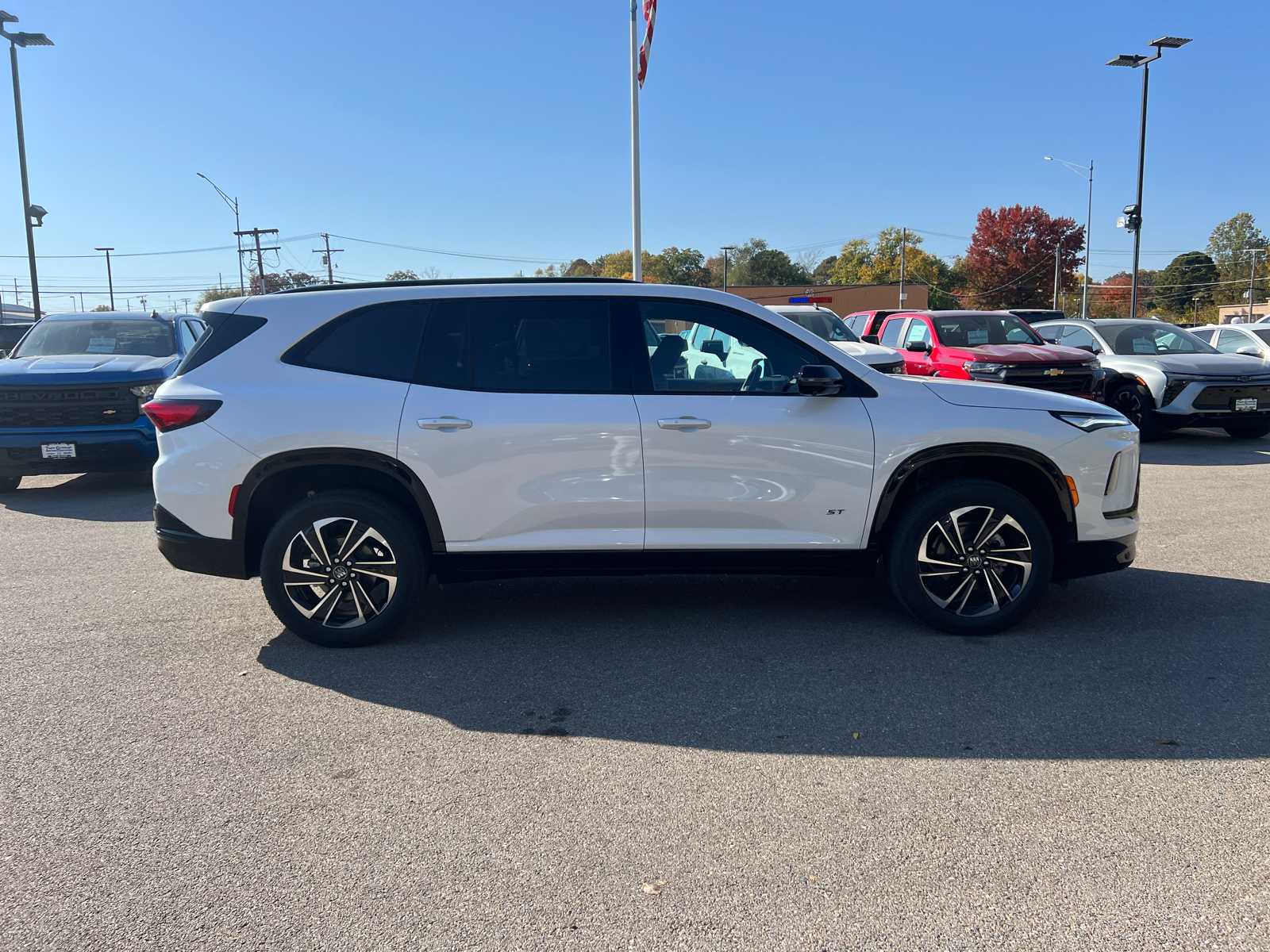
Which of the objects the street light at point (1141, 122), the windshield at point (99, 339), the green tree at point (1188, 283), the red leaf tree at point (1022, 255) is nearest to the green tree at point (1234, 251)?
the green tree at point (1188, 283)

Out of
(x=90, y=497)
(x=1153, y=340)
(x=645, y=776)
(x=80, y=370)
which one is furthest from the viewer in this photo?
(x=1153, y=340)

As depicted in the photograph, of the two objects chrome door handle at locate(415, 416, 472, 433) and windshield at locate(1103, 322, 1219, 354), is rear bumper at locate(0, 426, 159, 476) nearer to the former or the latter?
chrome door handle at locate(415, 416, 472, 433)

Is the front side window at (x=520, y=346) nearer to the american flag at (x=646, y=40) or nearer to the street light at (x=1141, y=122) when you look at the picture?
the american flag at (x=646, y=40)

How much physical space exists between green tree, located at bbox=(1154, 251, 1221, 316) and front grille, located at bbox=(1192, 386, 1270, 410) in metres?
106

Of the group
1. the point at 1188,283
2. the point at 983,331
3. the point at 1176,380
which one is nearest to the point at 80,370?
the point at 983,331

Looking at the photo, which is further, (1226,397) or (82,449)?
(1226,397)

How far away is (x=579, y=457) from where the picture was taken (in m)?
4.71

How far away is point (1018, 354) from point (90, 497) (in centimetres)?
1126

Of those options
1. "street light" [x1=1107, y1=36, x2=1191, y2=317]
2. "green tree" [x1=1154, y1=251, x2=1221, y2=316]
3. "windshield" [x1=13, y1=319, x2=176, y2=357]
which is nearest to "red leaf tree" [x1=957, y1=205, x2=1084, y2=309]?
"green tree" [x1=1154, y1=251, x2=1221, y2=316]

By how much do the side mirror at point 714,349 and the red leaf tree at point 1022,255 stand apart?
90.0m

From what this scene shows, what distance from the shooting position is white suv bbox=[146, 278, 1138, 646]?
473 centimetres

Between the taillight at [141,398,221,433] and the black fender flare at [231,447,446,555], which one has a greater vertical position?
the taillight at [141,398,221,433]

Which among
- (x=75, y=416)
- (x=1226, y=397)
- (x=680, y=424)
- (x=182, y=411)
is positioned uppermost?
(x=182, y=411)

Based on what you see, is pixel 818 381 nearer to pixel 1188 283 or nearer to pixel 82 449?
pixel 82 449
